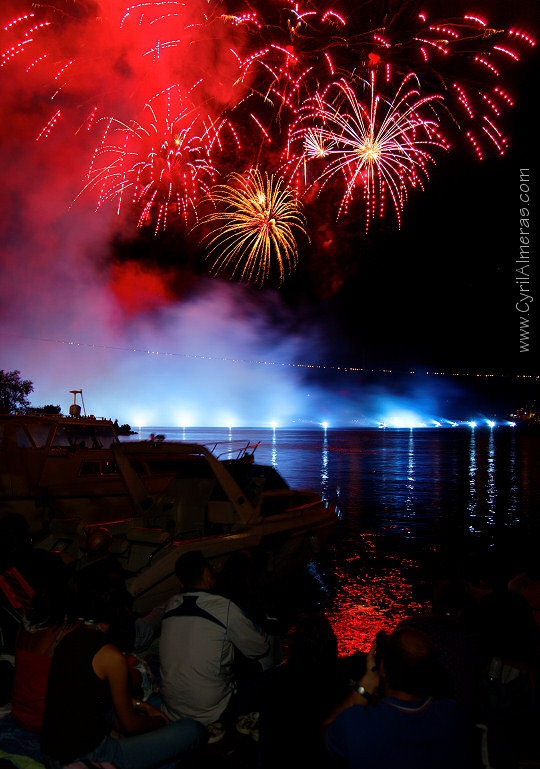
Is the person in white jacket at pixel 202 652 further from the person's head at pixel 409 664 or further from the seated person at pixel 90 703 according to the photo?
the person's head at pixel 409 664

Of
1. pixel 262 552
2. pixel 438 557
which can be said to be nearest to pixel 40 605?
pixel 262 552

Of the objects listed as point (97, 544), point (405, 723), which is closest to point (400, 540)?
point (97, 544)

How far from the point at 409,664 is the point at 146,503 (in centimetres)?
681

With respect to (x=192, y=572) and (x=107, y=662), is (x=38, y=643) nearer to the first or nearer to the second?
(x=107, y=662)

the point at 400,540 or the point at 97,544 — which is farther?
the point at 400,540

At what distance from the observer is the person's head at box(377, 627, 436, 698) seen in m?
2.39

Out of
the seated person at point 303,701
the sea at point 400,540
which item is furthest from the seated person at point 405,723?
the sea at point 400,540

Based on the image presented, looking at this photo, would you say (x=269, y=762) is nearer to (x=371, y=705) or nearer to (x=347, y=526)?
(x=371, y=705)

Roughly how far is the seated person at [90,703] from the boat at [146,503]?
3332 mm

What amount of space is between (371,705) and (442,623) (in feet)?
4.39

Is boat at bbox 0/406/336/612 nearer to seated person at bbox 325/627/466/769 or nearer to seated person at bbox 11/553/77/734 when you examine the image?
seated person at bbox 11/553/77/734

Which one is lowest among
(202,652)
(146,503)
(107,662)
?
(202,652)

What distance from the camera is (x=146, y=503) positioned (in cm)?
861

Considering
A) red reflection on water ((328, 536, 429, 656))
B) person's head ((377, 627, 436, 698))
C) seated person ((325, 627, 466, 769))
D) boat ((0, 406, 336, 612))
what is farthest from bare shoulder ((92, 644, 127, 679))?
red reflection on water ((328, 536, 429, 656))
